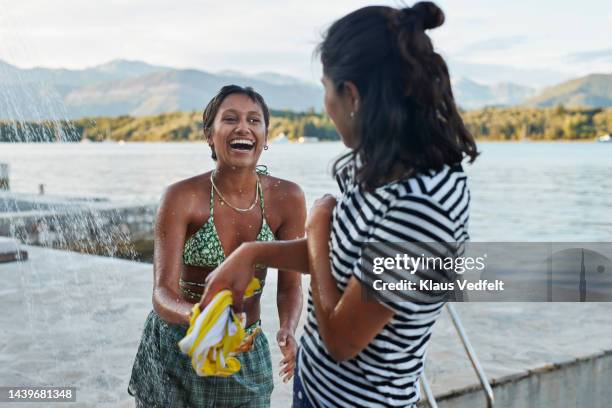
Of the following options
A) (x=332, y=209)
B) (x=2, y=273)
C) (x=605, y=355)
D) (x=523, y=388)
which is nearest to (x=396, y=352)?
(x=332, y=209)

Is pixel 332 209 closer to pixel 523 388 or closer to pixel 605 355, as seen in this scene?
pixel 523 388

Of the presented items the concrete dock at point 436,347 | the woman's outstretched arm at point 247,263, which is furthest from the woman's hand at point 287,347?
the concrete dock at point 436,347

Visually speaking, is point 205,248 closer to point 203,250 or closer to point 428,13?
point 203,250

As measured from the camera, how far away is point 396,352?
1.39 meters

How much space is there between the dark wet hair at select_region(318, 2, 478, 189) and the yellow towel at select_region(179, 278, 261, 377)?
347 mm

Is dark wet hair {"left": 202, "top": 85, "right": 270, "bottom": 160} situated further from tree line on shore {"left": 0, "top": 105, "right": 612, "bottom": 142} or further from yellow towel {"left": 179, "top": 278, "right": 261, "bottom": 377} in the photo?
tree line on shore {"left": 0, "top": 105, "right": 612, "bottom": 142}

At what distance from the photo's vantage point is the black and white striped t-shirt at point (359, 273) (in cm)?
127

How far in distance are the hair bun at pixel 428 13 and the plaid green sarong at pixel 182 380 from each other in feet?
4.13

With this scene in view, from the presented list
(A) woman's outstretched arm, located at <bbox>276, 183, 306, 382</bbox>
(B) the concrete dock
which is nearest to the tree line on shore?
(B) the concrete dock

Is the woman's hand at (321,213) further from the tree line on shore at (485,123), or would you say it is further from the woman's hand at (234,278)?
the tree line on shore at (485,123)

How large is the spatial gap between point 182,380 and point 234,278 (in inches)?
37.7

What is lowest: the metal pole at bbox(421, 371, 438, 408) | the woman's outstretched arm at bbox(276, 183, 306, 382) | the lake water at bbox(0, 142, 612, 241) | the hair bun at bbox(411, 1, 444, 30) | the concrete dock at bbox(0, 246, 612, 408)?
the lake water at bbox(0, 142, 612, 241)

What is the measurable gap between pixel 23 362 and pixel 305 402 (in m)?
4.23

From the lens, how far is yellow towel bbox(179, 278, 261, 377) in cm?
137
